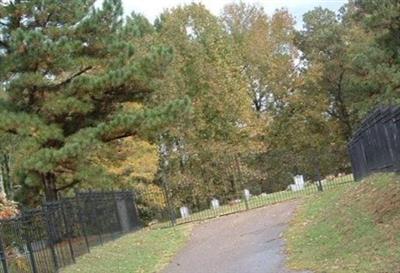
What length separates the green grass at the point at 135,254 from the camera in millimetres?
14789

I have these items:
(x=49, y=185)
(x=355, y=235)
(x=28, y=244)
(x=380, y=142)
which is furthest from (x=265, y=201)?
(x=355, y=235)

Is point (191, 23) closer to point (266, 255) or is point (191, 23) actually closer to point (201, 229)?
point (201, 229)

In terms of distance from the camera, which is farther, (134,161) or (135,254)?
(134,161)

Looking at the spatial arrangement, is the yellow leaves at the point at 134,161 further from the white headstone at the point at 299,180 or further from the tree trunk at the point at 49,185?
the white headstone at the point at 299,180

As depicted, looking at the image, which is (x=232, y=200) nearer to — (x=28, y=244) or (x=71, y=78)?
(x=71, y=78)

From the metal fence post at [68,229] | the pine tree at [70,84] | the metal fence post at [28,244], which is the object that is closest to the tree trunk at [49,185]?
the pine tree at [70,84]

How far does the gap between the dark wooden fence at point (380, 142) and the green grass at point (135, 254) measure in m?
5.45

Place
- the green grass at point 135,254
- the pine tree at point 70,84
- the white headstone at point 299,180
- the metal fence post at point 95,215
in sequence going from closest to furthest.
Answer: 1. the green grass at point 135,254
2. the pine tree at point 70,84
3. the metal fence post at point 95,215
4. the white headstone at point 299,180

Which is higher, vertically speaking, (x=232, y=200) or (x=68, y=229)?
(x=68, y=229)

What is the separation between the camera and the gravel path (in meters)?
12.0

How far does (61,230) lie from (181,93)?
2441cm

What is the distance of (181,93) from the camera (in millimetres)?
41781

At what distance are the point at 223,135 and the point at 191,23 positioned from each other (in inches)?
321

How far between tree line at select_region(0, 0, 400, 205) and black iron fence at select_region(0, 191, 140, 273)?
4.18 ft
